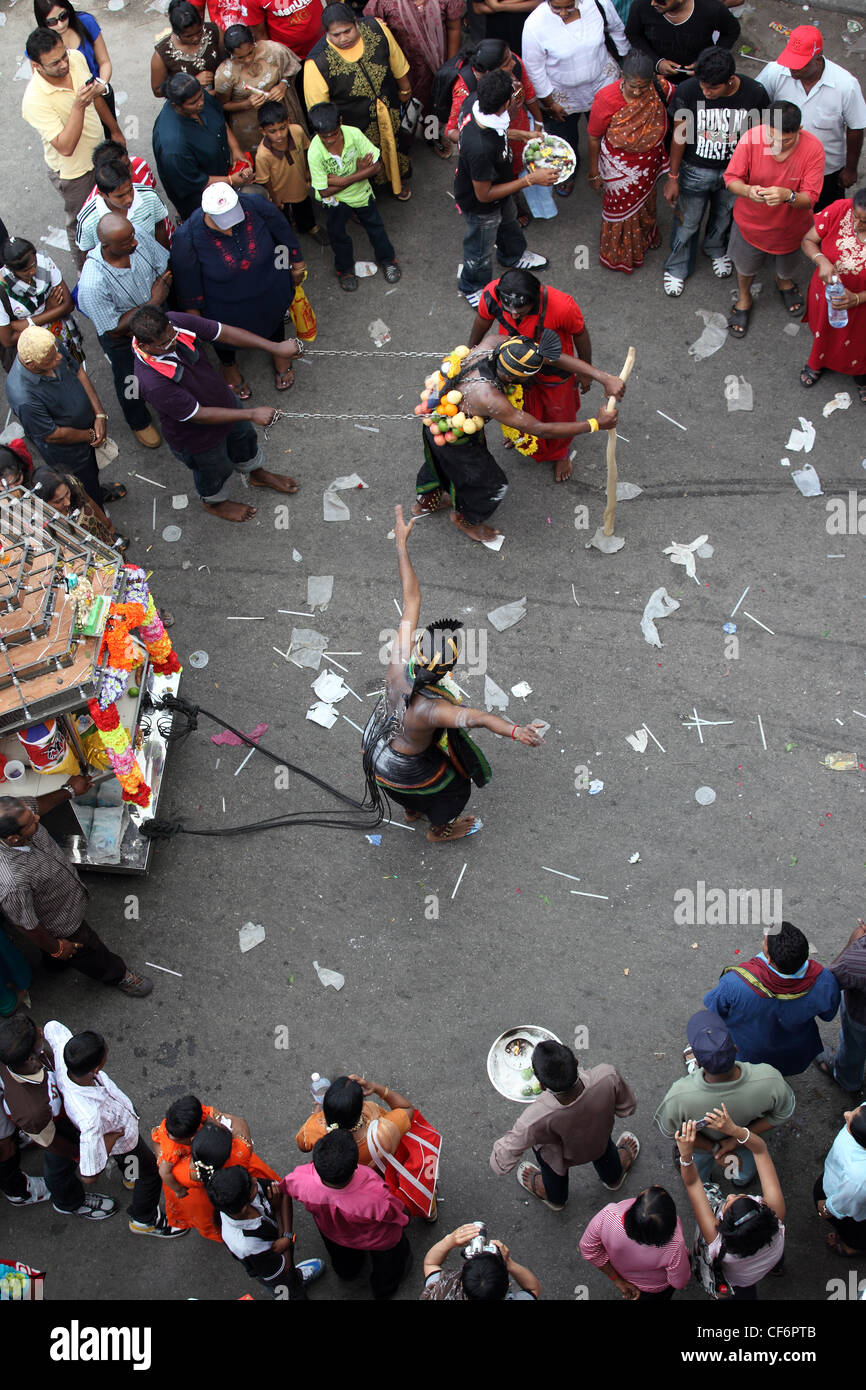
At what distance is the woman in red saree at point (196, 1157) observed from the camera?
4.64 metres

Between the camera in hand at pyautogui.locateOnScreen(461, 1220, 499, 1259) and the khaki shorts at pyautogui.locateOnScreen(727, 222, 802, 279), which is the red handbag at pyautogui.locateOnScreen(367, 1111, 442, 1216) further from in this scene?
the khaki shorts at pyautogui.locateOnScreen(727, 222, 802, 279)

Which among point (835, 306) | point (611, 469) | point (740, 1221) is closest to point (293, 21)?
point (611, 469)

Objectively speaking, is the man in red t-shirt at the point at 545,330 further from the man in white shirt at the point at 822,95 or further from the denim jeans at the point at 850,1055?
the denim jeans at the point at 850,1055

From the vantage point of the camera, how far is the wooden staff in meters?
6.86

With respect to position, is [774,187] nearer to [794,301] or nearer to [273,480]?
[794,301]

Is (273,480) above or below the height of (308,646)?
above

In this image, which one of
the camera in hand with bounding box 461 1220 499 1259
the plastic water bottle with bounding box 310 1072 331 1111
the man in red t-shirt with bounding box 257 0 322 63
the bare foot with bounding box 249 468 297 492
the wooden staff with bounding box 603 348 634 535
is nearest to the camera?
the camera in hand with bounding box 461 1220 499 1259

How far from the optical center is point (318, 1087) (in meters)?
5.24

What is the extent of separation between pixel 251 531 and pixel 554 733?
2411mm

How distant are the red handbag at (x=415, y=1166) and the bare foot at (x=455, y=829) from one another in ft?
5.39

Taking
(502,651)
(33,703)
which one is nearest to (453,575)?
(502,651)

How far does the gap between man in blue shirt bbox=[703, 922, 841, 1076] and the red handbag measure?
50.7 inches

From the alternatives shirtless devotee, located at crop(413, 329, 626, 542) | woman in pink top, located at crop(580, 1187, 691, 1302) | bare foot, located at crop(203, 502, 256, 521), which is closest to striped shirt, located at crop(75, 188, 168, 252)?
bare foot, located at crop(203, 502, 256, 521)

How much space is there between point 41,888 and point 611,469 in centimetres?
379
